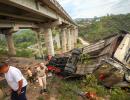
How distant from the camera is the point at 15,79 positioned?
6863mm

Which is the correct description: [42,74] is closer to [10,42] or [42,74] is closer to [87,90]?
[87,90]

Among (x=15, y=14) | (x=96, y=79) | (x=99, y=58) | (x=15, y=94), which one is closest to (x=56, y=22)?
(x=15, y=14)

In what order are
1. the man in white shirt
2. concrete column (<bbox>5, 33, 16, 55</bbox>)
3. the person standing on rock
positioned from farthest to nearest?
concrete column (<bbox>5, 33, 16, 55</bbox>) < the person standing on rock < the man in white shirt

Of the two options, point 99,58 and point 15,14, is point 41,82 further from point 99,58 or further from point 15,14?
point 15,14

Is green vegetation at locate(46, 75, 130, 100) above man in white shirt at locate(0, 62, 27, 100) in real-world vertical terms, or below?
below

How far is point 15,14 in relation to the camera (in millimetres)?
17062

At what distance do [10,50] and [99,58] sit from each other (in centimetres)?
1982

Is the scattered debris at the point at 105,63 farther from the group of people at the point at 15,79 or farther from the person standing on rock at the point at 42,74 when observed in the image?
the group of people at the point at 15,79

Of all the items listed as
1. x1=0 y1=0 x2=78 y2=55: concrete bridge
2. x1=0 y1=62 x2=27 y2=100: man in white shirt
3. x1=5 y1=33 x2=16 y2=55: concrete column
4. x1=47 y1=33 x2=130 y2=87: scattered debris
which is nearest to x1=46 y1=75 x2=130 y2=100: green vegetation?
x1=47 y1=33 x2=130 y2=87: scattered debris

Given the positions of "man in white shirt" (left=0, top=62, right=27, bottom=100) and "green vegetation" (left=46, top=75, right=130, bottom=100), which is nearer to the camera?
"man in white shirt" (left=0, top=62, right=27, bottom=100)

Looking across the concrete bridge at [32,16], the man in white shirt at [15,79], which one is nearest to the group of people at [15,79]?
the man in white shirt at [15,79]

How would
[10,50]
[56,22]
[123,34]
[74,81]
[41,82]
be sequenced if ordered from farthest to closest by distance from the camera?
[10,50] < [56,22] < [123,34] < [74,81] < [41,82]

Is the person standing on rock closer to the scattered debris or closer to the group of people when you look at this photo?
the scattered debris

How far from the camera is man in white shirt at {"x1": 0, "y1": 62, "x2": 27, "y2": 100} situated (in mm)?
6676
